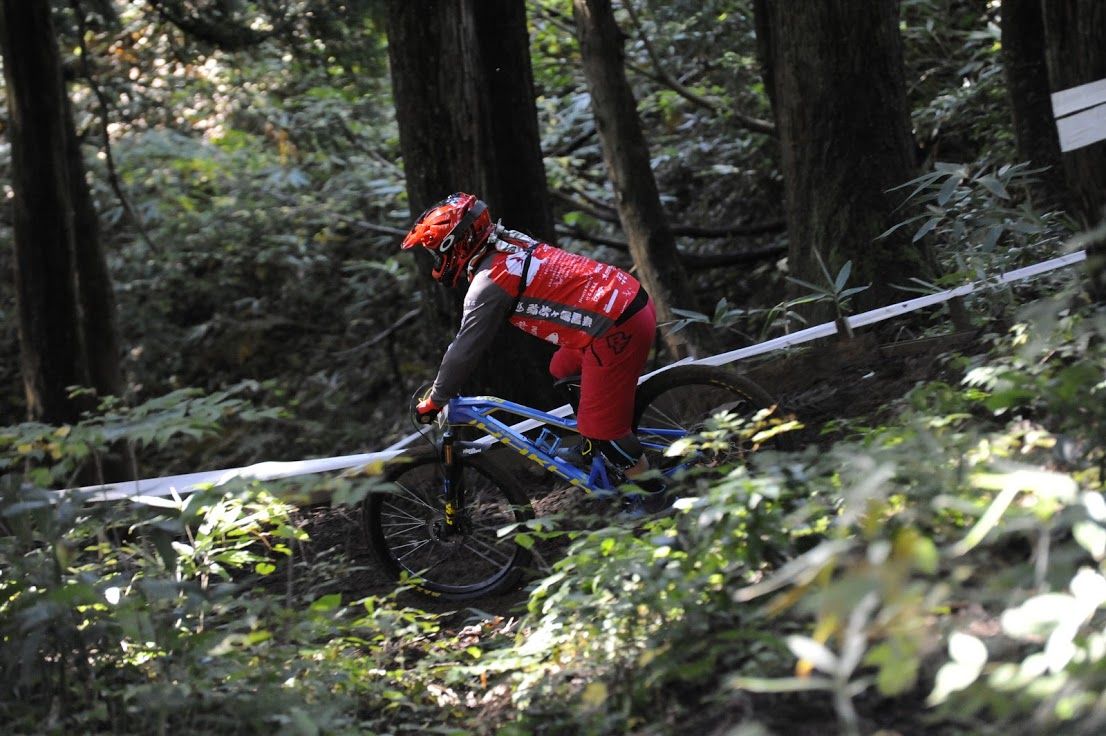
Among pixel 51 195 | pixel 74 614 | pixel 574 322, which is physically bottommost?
pixel 74 614

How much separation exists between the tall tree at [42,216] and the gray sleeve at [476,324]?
6.24 metres

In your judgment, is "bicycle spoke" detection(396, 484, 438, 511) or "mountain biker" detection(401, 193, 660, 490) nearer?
"mountain biker" detection(401, 193, 660, 490)

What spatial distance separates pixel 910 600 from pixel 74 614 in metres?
3.40

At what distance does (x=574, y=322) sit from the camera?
598 centimetres

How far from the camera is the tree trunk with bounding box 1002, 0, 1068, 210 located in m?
10.0

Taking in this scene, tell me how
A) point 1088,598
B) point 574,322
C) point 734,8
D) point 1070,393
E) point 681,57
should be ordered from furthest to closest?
1. point 681,57
2. point 734,8
3. point 574,322
4. point 1070,393
5. point 1088,598

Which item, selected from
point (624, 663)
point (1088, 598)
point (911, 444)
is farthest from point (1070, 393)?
point (624, 663)

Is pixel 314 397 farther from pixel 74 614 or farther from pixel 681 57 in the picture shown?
pixel 74 614

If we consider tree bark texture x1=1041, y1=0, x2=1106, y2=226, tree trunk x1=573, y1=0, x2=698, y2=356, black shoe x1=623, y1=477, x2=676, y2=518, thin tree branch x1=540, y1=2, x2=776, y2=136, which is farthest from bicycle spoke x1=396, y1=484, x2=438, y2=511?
thin tree branch x1=540, y1=2, x2=776, y2=136

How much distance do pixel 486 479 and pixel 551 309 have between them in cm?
102

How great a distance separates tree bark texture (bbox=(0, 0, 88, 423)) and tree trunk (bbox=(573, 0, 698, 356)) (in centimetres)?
499

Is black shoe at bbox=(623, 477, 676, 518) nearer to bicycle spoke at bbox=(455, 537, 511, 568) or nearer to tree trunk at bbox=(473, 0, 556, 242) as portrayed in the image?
bicycle spoke at bbox=(455, 537, 511, 568)

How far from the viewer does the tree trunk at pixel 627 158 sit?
33.7 feet

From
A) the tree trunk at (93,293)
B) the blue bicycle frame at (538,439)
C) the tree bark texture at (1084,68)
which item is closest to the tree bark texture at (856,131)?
the tree bark texture at (1084,68)
